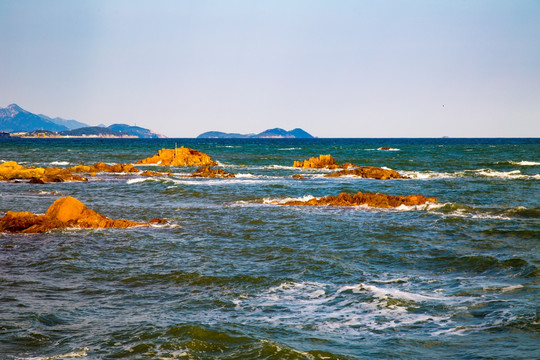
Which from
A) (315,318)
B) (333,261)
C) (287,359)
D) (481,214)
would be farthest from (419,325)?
(481,214)

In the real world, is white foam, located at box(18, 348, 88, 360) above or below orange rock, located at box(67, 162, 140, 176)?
below

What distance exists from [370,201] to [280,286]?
609 inches

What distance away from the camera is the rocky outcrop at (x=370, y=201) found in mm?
26873

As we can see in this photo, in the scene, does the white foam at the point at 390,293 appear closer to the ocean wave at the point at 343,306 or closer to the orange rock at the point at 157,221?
the ocean wave at the point at 343,306

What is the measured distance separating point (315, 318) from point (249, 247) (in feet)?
22.7

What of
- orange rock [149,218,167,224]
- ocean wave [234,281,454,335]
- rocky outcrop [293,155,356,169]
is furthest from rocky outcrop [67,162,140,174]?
ocean wave [234,281,454,335]

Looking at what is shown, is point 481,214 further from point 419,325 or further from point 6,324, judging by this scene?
point 6,324

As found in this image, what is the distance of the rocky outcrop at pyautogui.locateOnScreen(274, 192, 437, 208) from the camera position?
26.9 m

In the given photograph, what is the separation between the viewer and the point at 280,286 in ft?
41.9

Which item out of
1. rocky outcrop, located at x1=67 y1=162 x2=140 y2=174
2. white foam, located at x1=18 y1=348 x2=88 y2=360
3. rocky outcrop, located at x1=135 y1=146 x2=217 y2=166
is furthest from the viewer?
rocky outcrop, located at x1=135 y1=146 x2=217 y2=166

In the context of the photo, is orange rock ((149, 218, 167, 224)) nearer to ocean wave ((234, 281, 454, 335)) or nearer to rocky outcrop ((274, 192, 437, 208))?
rocky outcrop ((274, 192, 437, 208))

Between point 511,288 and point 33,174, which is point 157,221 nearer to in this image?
point 511,288

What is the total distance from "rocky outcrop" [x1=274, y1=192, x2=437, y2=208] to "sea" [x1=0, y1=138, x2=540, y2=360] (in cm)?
165

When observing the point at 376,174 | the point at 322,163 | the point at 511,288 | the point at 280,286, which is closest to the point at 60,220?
the point at 280,286
